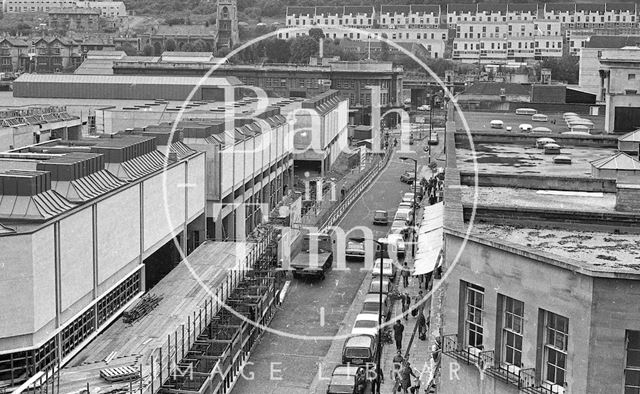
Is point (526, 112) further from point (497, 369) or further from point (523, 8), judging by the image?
point (523, 8)

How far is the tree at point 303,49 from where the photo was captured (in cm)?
14988

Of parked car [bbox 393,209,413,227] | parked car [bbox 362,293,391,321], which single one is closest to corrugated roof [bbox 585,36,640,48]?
parked car [bbox 393,209,413,227]

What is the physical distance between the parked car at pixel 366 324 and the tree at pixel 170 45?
434ft

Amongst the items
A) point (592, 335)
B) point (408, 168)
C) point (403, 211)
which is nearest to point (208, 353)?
point (592, 335)

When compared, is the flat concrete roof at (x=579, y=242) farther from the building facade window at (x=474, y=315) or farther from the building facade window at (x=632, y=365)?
the building facade window at (x=632, y=365)

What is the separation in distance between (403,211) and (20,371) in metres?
32.9

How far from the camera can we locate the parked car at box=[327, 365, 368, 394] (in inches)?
1054

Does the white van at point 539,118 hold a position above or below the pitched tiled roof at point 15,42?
below

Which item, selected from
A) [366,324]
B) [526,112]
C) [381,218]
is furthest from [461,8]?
[366,324]

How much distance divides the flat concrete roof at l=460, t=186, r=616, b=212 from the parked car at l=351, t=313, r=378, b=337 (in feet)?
24.0

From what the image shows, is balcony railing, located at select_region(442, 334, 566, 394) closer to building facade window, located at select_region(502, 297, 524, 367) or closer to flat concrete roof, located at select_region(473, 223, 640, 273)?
building facade window, located at select_region(502, 297, 524, 367)

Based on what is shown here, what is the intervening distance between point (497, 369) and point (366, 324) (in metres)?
15.4

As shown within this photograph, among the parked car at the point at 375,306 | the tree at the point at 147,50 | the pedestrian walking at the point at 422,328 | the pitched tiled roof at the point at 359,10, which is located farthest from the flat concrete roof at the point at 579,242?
the pitched tiled roof at the point at 359,10

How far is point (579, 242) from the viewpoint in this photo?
19953 millimetres
